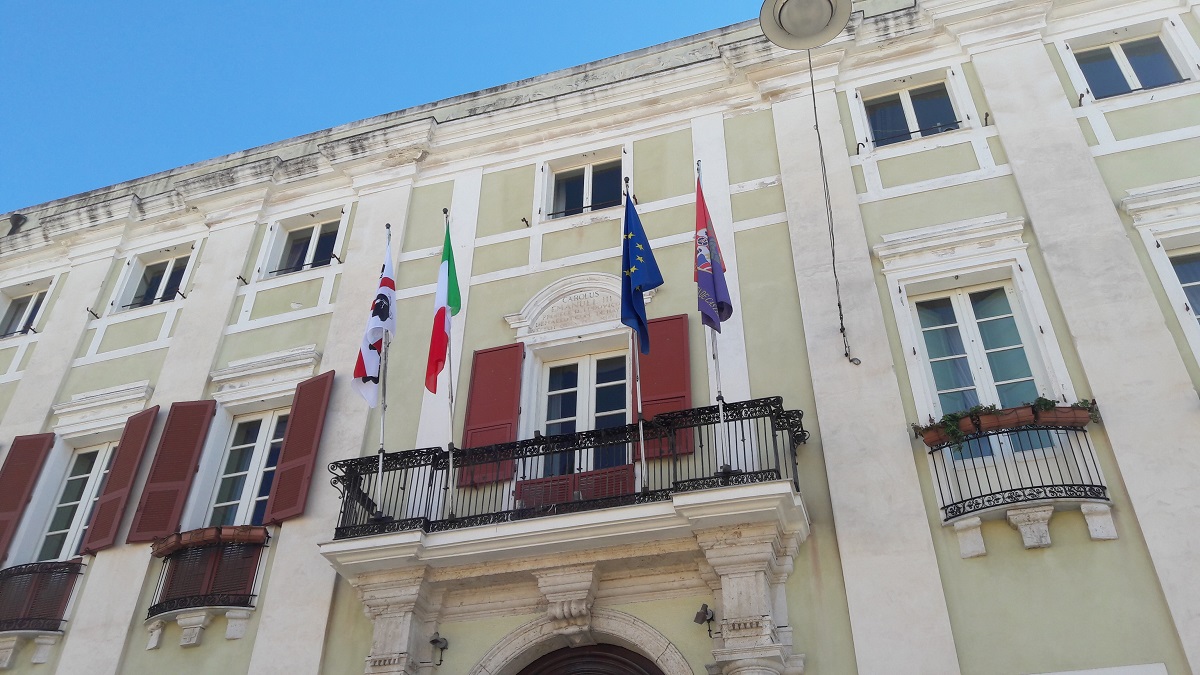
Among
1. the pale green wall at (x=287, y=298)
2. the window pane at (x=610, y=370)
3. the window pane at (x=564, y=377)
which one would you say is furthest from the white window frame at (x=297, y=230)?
the window pane at (x=610, y=370)

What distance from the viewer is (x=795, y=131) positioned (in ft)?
40.1

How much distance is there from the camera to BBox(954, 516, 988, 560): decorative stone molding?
8531 millimetres

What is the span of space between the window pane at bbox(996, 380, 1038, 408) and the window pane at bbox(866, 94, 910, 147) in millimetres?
3548

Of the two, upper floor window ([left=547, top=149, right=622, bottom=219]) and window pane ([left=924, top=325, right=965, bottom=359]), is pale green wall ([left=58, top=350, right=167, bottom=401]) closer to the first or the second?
upper floor window ([left=547, top=149, right=622, bottom=219])

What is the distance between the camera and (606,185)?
13.2 m

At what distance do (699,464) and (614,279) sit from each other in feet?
9.31

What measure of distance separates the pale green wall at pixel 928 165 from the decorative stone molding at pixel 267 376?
7.18 meters

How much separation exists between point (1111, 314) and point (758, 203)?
4.01 meters

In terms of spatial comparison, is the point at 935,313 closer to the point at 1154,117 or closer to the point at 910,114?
the point at 910,114

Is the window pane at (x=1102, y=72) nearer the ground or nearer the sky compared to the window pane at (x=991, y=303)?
nearer the sky

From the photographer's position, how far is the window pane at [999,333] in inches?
393

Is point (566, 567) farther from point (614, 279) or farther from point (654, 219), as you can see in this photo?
point (654, 219)

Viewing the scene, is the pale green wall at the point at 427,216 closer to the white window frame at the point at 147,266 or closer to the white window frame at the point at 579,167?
the white window frame at the point at 579,167

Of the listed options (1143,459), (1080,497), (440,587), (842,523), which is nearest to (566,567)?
(440,587)
